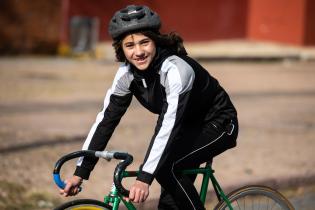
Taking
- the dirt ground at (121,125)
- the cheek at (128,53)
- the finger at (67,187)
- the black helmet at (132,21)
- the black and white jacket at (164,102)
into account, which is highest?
the black helmet at (132,21)

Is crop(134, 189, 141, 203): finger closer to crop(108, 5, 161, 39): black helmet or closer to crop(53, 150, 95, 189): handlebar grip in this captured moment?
crop(53, 150, 95, 189): handlebar grip

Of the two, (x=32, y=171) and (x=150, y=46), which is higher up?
(x=150, y=46)

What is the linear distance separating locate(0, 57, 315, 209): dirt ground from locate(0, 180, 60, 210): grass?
124mm

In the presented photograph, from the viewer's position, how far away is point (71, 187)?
388 cm

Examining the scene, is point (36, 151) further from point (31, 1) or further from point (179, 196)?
point (31, 1)

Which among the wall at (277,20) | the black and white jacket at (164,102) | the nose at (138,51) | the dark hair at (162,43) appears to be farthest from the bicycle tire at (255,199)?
the wall at (277,20)

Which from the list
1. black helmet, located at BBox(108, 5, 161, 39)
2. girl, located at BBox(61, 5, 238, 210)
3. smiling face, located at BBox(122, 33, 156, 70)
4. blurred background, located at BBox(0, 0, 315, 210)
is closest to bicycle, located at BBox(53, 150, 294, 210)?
girl, located at BBox(61, 5, 238, 210)

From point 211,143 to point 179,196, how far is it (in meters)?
0.33

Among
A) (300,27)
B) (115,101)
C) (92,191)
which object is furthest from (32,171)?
(300,27)

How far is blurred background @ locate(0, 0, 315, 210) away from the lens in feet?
24.5

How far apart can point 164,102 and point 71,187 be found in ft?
2.01

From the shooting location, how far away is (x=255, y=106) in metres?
12.4

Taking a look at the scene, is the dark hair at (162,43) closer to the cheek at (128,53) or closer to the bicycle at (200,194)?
the cheek at (128,53)

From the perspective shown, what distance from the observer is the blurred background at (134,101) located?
745cm
